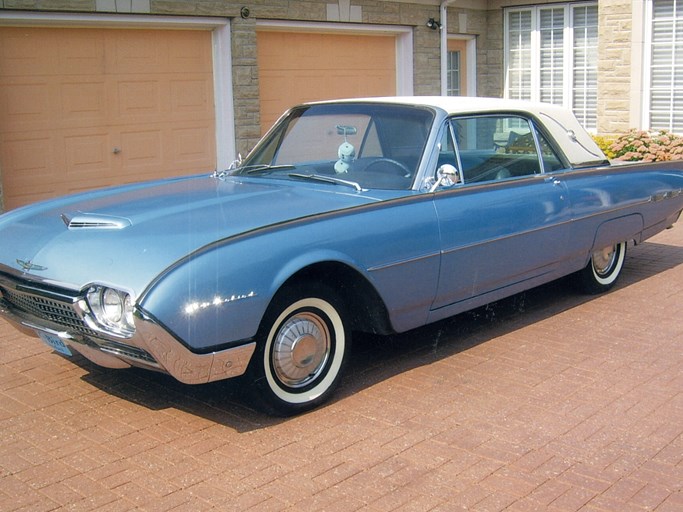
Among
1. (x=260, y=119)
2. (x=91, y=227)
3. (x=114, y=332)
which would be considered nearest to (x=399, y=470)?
(x=114, y=332)

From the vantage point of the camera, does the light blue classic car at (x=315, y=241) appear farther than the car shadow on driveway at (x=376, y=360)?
No

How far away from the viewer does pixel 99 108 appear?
979cm

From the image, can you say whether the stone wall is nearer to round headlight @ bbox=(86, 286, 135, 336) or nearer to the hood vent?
the hood vent

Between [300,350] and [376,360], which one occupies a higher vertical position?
[300,350]

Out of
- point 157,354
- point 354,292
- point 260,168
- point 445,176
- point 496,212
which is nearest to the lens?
point 157,354

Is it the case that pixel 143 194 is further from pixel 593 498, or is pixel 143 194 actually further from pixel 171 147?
pixel 171 147

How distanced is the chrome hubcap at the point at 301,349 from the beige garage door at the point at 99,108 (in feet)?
18.3

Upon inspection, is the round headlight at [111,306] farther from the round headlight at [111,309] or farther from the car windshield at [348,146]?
the car windshield at [348,146]

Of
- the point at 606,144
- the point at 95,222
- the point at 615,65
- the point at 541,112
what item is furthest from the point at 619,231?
the point at 615,65

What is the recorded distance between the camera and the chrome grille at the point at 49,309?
4.23 meters

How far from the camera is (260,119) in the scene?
11.3 meters

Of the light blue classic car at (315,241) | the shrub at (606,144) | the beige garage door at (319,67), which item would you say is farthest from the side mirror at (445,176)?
the shrub at (606,144)

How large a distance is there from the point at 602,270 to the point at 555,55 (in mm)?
8850

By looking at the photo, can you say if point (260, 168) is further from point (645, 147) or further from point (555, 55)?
point (555, 55)
